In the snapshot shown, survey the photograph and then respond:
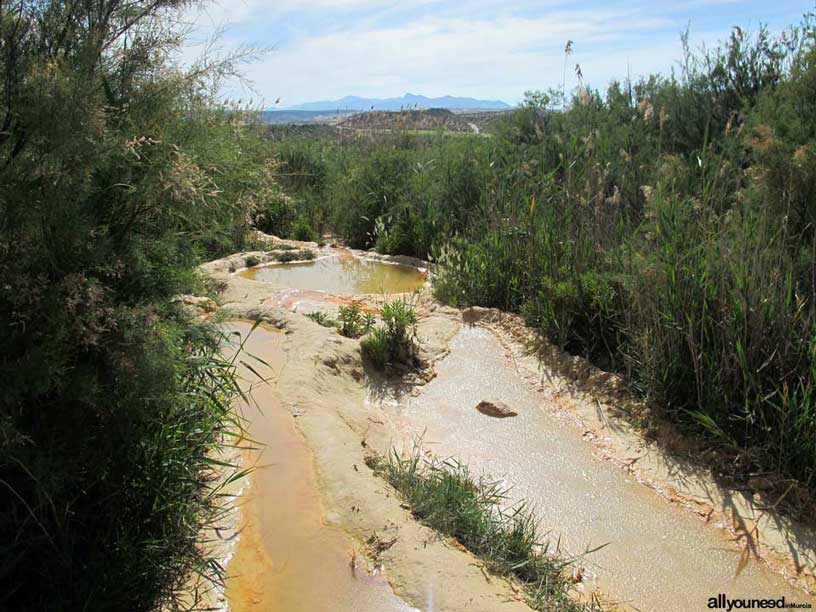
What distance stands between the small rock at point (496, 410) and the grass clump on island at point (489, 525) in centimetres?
99

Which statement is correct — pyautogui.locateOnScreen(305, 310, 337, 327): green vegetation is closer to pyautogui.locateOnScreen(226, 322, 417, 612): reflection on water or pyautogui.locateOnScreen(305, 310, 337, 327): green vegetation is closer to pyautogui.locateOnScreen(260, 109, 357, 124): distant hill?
pyautogui.locateOnScreen(226, 322, 417, 612): reflection on water

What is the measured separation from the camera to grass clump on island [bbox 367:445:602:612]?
3.11m

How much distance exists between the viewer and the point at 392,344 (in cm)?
578

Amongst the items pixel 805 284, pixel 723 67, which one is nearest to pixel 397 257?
pixel 723 67

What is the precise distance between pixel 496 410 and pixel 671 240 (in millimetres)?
1867

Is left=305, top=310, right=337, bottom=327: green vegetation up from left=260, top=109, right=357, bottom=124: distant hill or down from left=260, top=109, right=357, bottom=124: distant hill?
down

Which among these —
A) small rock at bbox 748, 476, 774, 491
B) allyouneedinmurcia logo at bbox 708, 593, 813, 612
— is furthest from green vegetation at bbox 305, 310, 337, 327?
allyouneedinmurcia logo at bbox 708, 593, 813, 612

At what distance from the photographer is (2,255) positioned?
254 cm

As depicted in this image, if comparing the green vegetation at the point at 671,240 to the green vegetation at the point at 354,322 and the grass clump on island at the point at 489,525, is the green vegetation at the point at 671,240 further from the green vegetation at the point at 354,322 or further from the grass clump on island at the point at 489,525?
the grass clump on island at the point at 489,525

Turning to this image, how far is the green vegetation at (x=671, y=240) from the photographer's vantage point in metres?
4.41

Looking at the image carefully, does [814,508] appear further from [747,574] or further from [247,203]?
[247,203]

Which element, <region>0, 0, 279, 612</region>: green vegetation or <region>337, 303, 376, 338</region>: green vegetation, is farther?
<region>337, 303, 376, 338</region>: green vegetation

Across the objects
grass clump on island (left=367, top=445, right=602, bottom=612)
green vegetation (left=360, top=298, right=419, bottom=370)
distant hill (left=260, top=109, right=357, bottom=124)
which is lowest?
grass clump on island (left=367, top=445, right=602, bottom=612)

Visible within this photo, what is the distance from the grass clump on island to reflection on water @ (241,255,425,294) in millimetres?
4054
